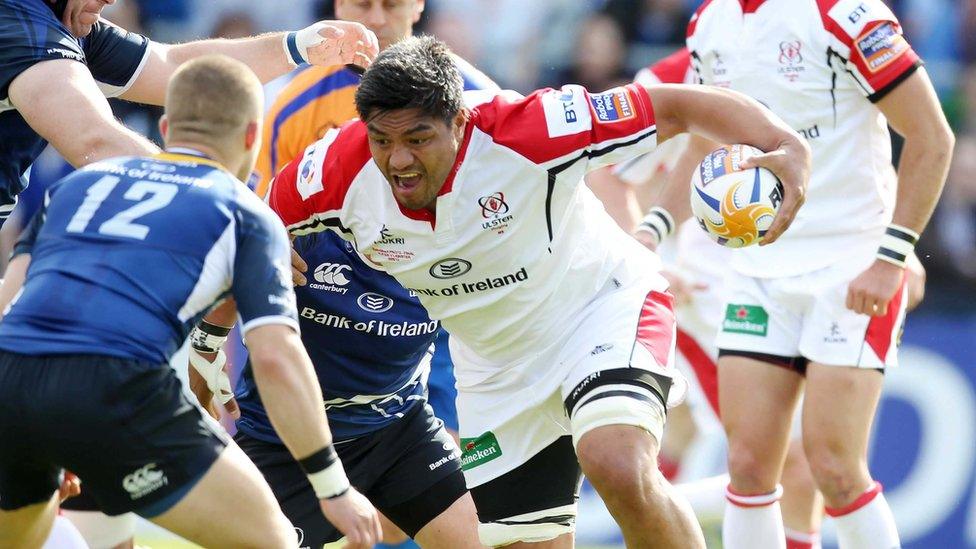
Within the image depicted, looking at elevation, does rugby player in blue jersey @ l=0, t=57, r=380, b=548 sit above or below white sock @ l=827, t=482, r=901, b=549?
above

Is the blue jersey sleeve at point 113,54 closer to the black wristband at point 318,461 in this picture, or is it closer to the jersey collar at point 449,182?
the jersey collar at point 449,182

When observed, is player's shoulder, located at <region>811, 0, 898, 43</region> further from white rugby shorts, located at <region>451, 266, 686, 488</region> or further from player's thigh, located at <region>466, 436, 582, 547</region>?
player's thigh, located at <region>466, 436, 582, 547</region>

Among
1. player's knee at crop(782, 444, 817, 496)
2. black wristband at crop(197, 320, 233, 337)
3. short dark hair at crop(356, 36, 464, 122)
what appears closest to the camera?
short dark hair at crop(356, 36, 464, 122)

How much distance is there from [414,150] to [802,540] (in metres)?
3.18

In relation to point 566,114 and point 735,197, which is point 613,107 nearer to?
point 566,114

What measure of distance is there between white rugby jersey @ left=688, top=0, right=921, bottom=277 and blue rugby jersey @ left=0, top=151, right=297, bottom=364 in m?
2.88

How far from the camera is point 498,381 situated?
18.0ft

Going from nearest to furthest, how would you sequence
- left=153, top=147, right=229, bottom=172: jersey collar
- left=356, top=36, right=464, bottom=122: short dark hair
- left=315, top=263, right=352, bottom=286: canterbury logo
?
left=153, top=147, right=229, bottom=172: jersey collar < left=356, top=36, right=464, bottom=122: short dark hair < left=315, top=263, right=352, bottom=286: canterbury logo

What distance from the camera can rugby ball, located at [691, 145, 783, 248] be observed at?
486cm

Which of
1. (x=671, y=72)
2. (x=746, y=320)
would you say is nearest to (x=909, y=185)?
(x=746, y=320)

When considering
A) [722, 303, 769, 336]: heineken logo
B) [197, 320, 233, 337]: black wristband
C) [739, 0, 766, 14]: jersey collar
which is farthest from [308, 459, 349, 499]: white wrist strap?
[739, 0, 766, 14]: jersey collar

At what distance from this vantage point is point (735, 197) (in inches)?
193

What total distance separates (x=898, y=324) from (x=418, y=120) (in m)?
2.57

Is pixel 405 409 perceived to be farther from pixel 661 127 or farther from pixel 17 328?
pixel 17 328
